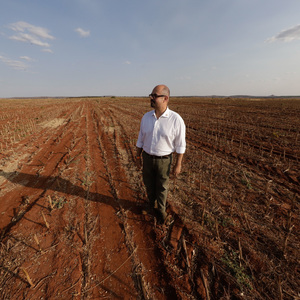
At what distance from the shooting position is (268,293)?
2.01 m

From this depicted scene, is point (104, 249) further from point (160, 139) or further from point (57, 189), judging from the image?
point (57, 189)

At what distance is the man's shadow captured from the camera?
3582 millimetres

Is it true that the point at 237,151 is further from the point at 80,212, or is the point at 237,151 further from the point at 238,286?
the point at 80,212

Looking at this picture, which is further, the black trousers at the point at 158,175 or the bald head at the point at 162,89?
the black trousers at the point at 158,175

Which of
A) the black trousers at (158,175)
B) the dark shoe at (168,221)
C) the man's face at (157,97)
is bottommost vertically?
the dark shoe at (168,221)

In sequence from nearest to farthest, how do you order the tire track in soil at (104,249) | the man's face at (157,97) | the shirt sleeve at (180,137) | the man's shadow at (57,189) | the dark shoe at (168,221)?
the tire track in soil at (104,249) → the man's face at (157,97) → the shirt sleeve at (180,137) → the dark shoe at (168,221) → the man's shadow at (57,189)

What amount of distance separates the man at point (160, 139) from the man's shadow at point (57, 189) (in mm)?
1097

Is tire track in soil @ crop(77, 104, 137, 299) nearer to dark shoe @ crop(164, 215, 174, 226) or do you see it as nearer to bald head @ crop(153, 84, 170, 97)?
dark shoe @ crop(164, 215, 174, 226)

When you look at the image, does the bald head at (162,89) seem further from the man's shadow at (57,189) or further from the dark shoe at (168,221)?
the man's shadow at (57,189)

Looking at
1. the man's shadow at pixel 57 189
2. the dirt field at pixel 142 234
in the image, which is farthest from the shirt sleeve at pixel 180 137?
the man's shadow at pixel 57 189

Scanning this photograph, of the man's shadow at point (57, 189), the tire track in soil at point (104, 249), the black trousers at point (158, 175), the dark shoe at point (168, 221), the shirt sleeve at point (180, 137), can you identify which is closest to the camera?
the tire track in soil at point (104, 249)

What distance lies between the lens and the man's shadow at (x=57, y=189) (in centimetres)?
358

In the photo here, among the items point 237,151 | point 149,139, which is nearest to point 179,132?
point 149,139

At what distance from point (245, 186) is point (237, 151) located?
3013 millimetres
